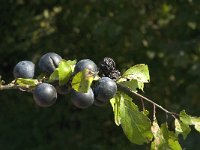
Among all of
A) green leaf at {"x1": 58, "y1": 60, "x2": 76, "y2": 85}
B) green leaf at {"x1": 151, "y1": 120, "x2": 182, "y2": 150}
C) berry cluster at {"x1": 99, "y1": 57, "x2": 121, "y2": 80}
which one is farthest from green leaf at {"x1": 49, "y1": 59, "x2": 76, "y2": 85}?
green leaf at {"x1": 151, "y1": 120, "x2": 182, "y2": 150}

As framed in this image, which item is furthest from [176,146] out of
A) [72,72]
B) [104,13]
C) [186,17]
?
[104,13]

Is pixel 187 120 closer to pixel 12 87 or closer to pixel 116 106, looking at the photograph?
pixel 116 106

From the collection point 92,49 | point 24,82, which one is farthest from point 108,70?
point 92,49

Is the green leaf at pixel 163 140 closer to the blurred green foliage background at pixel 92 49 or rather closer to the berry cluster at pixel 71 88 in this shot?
the berry cluster at pixel 71 88

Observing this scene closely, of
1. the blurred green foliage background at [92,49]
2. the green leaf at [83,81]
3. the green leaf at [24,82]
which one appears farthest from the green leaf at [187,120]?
the blurred green foliage background at [92,49]

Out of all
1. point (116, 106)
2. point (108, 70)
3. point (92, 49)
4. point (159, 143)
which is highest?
point (92, 49)
